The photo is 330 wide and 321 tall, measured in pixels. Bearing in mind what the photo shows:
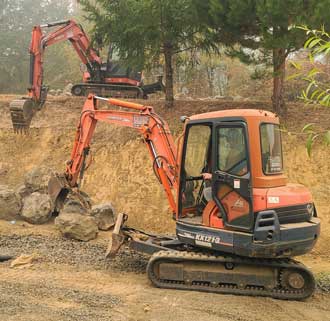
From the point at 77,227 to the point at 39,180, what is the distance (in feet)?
8.68

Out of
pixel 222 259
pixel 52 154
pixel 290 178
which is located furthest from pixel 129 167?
pixel 222 259

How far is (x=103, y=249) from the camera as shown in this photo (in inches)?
321

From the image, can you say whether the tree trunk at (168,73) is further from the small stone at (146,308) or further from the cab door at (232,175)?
the small stone at (146,308)

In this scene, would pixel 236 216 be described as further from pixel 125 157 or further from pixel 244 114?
pixel 125 157

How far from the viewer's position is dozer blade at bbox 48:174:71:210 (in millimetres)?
9188

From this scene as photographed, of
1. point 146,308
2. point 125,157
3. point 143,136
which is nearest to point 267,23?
point 143,136

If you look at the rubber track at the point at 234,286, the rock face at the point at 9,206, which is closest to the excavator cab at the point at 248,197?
the rubber track at the point at 234,286

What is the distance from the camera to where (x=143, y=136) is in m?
7.34

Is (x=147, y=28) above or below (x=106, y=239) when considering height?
above

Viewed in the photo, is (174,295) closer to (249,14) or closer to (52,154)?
(249,14)

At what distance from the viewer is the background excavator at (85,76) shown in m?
13.7

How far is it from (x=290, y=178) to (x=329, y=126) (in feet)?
5.59

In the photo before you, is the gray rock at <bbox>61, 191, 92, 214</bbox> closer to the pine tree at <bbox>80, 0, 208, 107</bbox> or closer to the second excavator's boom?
the pine tree at <bbox>80, 0, 208, 107</bbox>

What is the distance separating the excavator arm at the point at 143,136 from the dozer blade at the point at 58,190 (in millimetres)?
323
